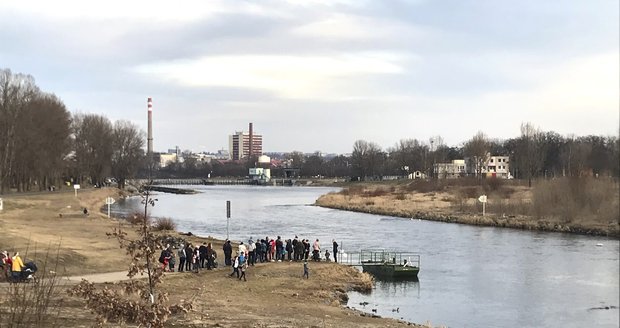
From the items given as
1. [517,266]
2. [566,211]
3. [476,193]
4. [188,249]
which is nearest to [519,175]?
[476,193]

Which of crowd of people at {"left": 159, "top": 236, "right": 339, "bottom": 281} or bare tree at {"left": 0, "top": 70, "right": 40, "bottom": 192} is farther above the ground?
bare tree at {"left": 0, "top": 70, "right": 40, "bottom": 192}

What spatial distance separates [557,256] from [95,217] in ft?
136

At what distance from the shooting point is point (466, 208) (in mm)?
78938

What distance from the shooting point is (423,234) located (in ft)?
187

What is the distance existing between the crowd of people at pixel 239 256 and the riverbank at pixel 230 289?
1.94 ft

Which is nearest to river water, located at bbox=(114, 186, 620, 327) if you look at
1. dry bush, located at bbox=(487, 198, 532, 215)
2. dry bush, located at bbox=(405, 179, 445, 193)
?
dry bush, located at bbox=(487, 198, 532, 215)

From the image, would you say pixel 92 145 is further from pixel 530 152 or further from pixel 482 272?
pixel 482 272

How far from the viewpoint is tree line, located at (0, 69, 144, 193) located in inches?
3226

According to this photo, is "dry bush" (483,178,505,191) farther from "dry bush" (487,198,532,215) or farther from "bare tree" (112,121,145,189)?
"bare tree" (112,121,145,189)

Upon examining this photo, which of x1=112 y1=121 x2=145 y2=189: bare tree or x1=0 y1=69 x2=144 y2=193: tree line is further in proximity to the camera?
x1=112 y1=121 x2=145 y2=189: bare tree

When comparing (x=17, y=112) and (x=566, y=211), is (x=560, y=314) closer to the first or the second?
(x=566, y=211)

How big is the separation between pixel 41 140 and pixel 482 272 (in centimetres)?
6807

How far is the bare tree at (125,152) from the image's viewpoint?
141 m

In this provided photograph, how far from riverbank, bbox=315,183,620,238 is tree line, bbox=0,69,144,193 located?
41.4 meters
